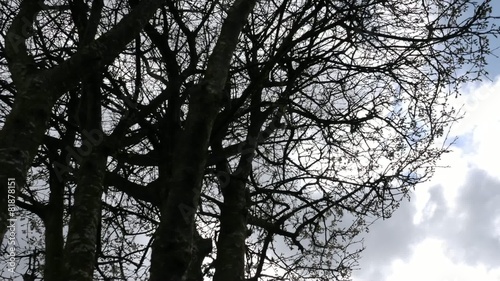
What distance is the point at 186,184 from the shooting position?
13.8 ft

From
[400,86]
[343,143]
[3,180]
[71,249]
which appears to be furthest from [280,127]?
[3,180]

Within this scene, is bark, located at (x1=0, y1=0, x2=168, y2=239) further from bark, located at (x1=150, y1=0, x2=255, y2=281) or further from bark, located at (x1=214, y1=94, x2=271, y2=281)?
bark, located at (x1=214, y1=94, x2=271, y2=281)

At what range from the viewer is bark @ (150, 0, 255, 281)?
13.3ft

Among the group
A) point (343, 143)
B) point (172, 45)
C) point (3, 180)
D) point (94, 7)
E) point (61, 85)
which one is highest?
point (172, 45)

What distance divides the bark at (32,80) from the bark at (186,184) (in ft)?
2.87

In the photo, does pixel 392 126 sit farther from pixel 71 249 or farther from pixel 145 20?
pixel 71 249

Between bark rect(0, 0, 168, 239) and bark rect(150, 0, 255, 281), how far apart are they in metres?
0.87

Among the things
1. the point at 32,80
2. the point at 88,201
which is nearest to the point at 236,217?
the point at 88,201

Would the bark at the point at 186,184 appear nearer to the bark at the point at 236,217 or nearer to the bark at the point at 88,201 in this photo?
the bark at the point at 88,201

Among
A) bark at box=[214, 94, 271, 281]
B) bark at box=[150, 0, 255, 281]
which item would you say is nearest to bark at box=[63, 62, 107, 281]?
bark at box=[150, 0, 255, 281]

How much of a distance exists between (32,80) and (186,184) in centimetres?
150

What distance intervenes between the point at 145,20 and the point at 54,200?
11.4ft

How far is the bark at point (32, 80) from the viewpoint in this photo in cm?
372

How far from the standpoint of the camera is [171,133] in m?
6.47
